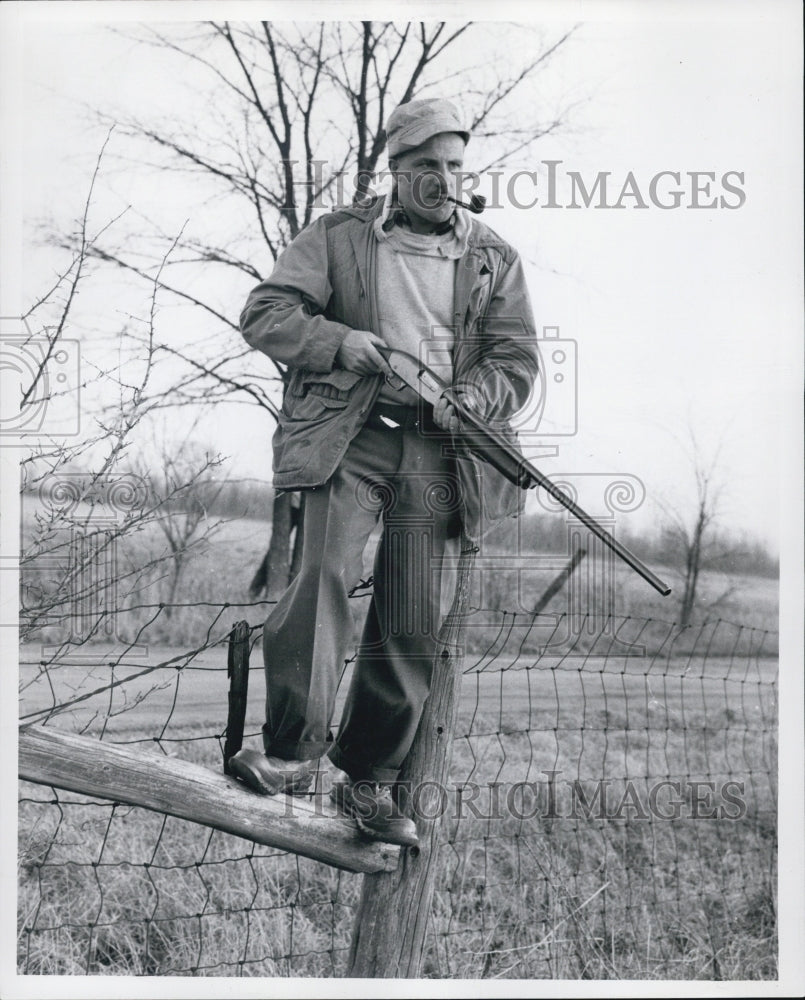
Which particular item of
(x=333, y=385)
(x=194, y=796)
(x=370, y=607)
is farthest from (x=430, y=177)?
(x=194, y=796)

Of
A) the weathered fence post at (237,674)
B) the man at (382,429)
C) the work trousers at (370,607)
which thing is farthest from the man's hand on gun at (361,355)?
the weathered fence post at (237,674)

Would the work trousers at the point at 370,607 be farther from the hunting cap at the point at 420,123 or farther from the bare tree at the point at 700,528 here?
the bare tree at the point at 700,528

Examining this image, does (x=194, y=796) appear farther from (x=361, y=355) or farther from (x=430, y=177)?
(x=430, y=177)

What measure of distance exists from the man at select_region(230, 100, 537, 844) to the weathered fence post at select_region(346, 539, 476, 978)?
0.08 meters

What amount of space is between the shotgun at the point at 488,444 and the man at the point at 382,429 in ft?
0.11

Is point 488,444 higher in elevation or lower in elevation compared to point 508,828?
higher

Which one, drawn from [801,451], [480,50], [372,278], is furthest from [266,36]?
[801,451]

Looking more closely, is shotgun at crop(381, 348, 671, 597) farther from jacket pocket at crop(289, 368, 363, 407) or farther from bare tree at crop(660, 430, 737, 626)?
bare tree at crop(660, 430, 737, 626)

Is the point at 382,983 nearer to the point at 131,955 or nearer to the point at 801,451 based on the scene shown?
the point at 131,955

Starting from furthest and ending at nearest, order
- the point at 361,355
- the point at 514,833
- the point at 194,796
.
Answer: the point at 514,833
the point at 361,355
the point at 194,796

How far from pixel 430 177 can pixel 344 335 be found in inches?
21.5

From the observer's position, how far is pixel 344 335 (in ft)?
10.6

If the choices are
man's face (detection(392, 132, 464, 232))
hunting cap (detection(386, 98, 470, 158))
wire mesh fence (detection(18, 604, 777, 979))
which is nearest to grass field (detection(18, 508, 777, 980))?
wire mesh fence (detection(18, 604, 777, 979))

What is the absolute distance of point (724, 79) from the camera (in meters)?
3.78
